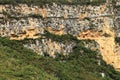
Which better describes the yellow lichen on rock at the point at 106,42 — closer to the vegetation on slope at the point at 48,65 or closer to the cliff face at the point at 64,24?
the cliff face at the point at 64,24

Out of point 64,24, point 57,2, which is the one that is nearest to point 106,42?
point 64,24

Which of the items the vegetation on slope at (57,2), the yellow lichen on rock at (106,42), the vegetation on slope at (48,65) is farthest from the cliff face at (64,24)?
the vegetation on slope at (48,65)

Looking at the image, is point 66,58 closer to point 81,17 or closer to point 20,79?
point 81,17

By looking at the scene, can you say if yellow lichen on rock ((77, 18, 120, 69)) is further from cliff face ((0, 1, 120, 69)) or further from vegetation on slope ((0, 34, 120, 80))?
vegetation on slope ((0, 34, 120, 80))

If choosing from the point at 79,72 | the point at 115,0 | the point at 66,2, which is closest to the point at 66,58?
the point at 79,72

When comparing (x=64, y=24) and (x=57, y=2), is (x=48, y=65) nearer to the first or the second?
(x=64, y=24)

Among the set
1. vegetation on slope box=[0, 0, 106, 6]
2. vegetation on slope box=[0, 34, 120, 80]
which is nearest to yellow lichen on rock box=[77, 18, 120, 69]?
vegetation on slope box=[0, 34, 120, 80]
